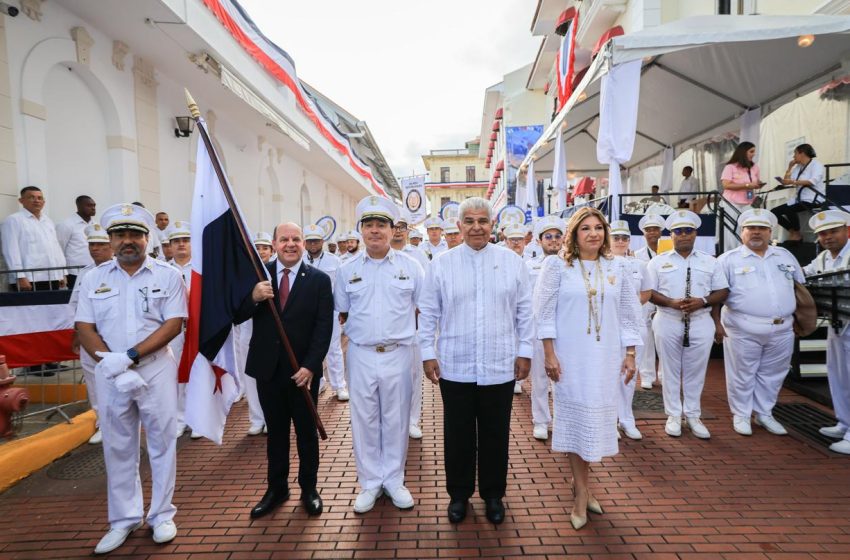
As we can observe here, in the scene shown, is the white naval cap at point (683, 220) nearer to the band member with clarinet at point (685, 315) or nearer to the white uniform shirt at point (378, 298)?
the band member with clarinet at point (685, 315)

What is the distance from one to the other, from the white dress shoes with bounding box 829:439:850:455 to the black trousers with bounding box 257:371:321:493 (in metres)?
4.71

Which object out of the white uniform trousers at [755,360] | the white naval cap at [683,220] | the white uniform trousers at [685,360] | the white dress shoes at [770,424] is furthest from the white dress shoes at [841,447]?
the white naval cap at [683,220]

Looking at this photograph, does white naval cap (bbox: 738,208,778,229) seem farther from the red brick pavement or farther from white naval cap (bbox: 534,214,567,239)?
the red brick pavement

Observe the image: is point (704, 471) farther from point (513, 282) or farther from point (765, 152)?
point (765, 152)

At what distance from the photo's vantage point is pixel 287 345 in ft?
10.5

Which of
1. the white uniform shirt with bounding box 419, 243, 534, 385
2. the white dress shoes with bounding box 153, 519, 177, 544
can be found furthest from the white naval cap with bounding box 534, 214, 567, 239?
the white dress shoes with bounding box 153, 519, 177, 544

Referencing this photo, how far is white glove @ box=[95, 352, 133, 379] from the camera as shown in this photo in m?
2.88

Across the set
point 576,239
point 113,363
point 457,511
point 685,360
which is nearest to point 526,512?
point 457,511

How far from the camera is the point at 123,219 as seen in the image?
10.1 feet

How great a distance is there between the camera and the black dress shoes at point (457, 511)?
3234 millimetres

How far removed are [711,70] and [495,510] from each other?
9.59 metres

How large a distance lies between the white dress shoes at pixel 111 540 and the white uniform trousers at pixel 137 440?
0.04 m

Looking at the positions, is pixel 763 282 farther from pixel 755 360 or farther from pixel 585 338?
pixel 585 338

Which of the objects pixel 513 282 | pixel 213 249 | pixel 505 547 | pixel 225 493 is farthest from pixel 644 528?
pixel 213 249
